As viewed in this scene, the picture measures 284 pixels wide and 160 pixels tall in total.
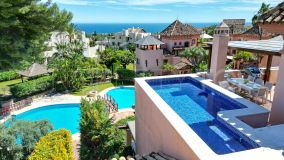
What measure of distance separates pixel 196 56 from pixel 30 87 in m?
21.2

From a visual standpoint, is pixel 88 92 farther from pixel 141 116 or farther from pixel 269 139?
pixel 269 139

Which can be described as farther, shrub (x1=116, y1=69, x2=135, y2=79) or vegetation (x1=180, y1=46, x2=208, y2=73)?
shrub (x1=116, y1=69, x2=135, y2=79)

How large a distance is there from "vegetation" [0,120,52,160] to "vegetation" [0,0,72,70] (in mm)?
5111

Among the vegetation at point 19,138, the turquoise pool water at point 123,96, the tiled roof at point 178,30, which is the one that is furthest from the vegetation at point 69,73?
the vegetation at point 19,138

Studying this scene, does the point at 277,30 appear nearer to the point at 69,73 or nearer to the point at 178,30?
the point at 69,73

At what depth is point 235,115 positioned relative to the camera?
747cm

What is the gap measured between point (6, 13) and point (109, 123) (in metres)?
8.64

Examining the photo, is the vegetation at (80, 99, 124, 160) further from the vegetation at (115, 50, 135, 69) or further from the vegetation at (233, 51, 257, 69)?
the vegetation at (115, 50, 135, 69)

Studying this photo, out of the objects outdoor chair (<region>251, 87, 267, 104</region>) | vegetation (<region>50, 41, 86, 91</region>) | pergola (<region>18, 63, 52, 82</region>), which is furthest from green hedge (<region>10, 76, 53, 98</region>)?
outdoor chair (<region>251, 87, 267, 104</region>)

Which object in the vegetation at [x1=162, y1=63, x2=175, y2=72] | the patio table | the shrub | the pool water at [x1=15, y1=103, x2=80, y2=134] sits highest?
the patio table

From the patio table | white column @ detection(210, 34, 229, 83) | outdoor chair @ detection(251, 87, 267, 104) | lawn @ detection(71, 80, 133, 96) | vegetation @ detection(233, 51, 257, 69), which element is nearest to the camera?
outdoor chair @ detection(251, 87, 267, 104)

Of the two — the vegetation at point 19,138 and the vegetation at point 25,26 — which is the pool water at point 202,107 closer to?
the vegetation at point 25,26

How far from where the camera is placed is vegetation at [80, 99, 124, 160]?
13195 mm

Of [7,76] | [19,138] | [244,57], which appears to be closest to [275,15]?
[19,138]
